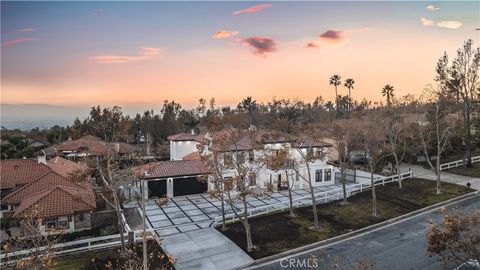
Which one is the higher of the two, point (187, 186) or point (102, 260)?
point (187, 186)

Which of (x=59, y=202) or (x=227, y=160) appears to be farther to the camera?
(x=227, y=160)

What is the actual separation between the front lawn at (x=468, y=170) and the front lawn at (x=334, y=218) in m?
6.48

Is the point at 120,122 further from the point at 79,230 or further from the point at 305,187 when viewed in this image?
the point at 305,187

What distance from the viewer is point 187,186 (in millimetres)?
37906

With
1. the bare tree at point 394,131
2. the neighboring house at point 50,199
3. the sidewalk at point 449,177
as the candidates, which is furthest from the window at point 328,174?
the neighboring house at point 50,199

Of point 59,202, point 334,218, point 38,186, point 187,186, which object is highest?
point 38,186

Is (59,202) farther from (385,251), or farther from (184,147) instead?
(184,147)

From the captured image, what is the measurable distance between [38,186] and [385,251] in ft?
91.5

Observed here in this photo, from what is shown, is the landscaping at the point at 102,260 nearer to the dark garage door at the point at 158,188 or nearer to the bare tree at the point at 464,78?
the dark garage door at the point at 158,188

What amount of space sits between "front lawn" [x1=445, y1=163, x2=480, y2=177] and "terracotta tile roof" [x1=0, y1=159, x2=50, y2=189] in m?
46.0

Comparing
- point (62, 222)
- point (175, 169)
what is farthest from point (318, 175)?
point (62, 222)

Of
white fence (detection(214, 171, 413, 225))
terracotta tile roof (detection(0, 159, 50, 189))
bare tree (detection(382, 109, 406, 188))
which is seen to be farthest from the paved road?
terracotta tile roof (detection(0, 159, 50, 189))

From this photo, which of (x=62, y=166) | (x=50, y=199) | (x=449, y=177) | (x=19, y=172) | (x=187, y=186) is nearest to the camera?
(x=50, y=199)

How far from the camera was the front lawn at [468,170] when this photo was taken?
4025cm
